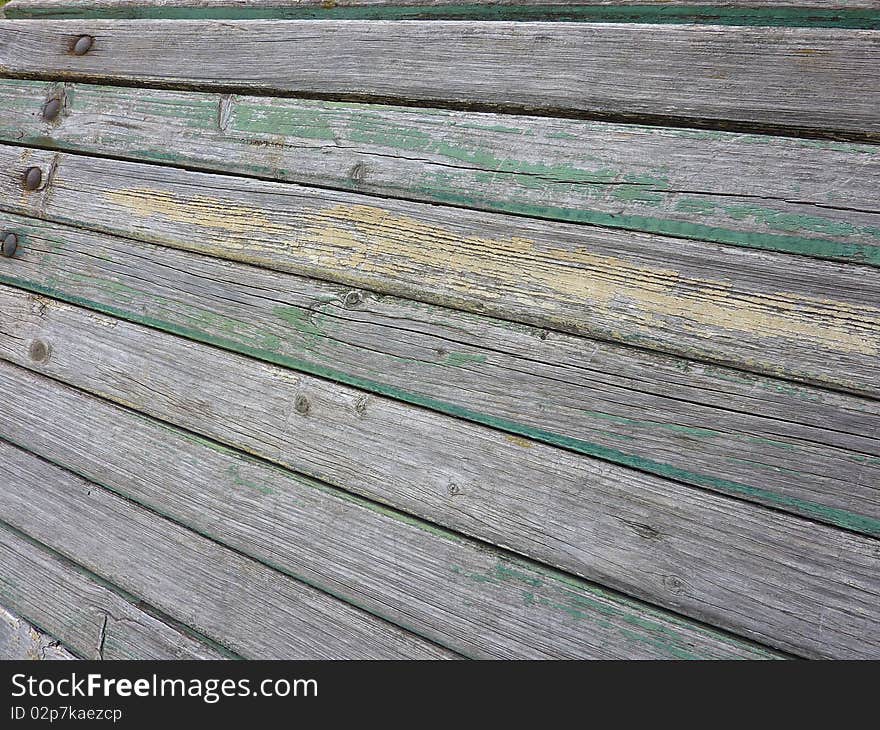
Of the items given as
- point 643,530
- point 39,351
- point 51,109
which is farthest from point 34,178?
point 643,530

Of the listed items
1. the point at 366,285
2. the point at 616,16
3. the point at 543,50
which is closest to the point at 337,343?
the point at 366,285

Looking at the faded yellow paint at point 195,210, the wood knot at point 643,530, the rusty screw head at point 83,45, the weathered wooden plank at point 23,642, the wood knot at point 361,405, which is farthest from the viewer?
the rusty screw head at point 83,45

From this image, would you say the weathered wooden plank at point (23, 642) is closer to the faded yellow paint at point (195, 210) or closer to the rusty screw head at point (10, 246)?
the rusty screw head at point (10, 246)

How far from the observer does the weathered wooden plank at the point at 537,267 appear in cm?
122

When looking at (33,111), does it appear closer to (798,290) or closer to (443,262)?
(443,262)

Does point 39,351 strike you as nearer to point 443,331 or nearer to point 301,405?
point 301,405

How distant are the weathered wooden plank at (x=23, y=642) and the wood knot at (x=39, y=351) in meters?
0.70

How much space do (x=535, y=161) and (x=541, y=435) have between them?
567 millimetres

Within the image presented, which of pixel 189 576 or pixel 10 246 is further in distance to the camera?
pixel 10 246

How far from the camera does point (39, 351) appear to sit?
1.90m

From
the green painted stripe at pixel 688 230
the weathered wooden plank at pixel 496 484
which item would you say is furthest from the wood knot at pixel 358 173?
the weathered wooden plank at pixel 496 484

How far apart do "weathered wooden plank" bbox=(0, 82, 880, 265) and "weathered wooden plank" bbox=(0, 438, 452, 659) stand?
912mm

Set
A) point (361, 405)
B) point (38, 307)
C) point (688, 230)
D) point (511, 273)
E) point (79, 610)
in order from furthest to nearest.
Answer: point (38, 307)
point (79, 610)
point (361, 405)
point (511, 273)
point (688, 230)

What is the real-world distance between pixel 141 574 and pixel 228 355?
0.61 meters
